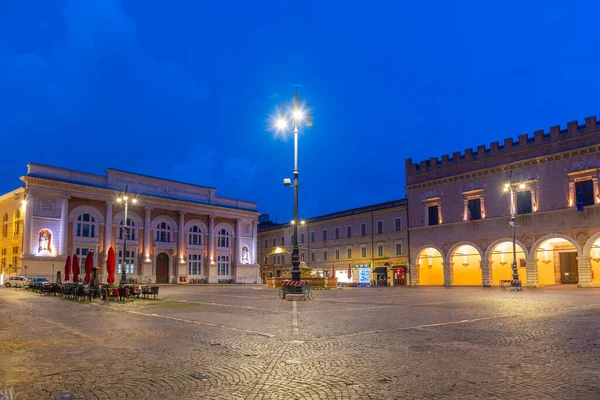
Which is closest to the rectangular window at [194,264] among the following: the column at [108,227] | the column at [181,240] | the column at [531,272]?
the column at [181,240]

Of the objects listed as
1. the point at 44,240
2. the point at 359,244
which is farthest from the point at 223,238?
the point at 44,240

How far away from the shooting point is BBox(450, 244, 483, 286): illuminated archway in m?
45.6

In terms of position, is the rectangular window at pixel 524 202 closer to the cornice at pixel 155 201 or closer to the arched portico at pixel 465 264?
the arched portico at pixel 465 264

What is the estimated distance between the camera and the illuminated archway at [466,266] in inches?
1795

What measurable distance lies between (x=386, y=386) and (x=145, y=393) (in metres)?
2.99

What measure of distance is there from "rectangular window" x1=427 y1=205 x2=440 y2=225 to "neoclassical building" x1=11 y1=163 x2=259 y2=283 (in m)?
30.3

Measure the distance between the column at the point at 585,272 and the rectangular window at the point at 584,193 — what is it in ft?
14.0

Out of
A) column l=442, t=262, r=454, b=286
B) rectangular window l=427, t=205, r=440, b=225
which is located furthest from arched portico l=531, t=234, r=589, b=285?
rectangular window l=427, t=205, r=440, b=225

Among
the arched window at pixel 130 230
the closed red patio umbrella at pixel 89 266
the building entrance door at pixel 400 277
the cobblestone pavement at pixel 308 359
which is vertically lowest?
the building entrance door at pixel 400 277

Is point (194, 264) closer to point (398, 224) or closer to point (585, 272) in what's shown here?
point (398, 224)

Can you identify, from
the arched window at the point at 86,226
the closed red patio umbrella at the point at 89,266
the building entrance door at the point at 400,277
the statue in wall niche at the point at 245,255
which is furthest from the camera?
the statue in wall niche at the point at 245,255

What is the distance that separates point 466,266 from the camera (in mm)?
46688

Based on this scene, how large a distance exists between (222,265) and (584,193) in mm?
49194

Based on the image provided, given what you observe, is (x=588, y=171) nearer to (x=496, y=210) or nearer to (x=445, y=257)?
(x=496, y=210)
